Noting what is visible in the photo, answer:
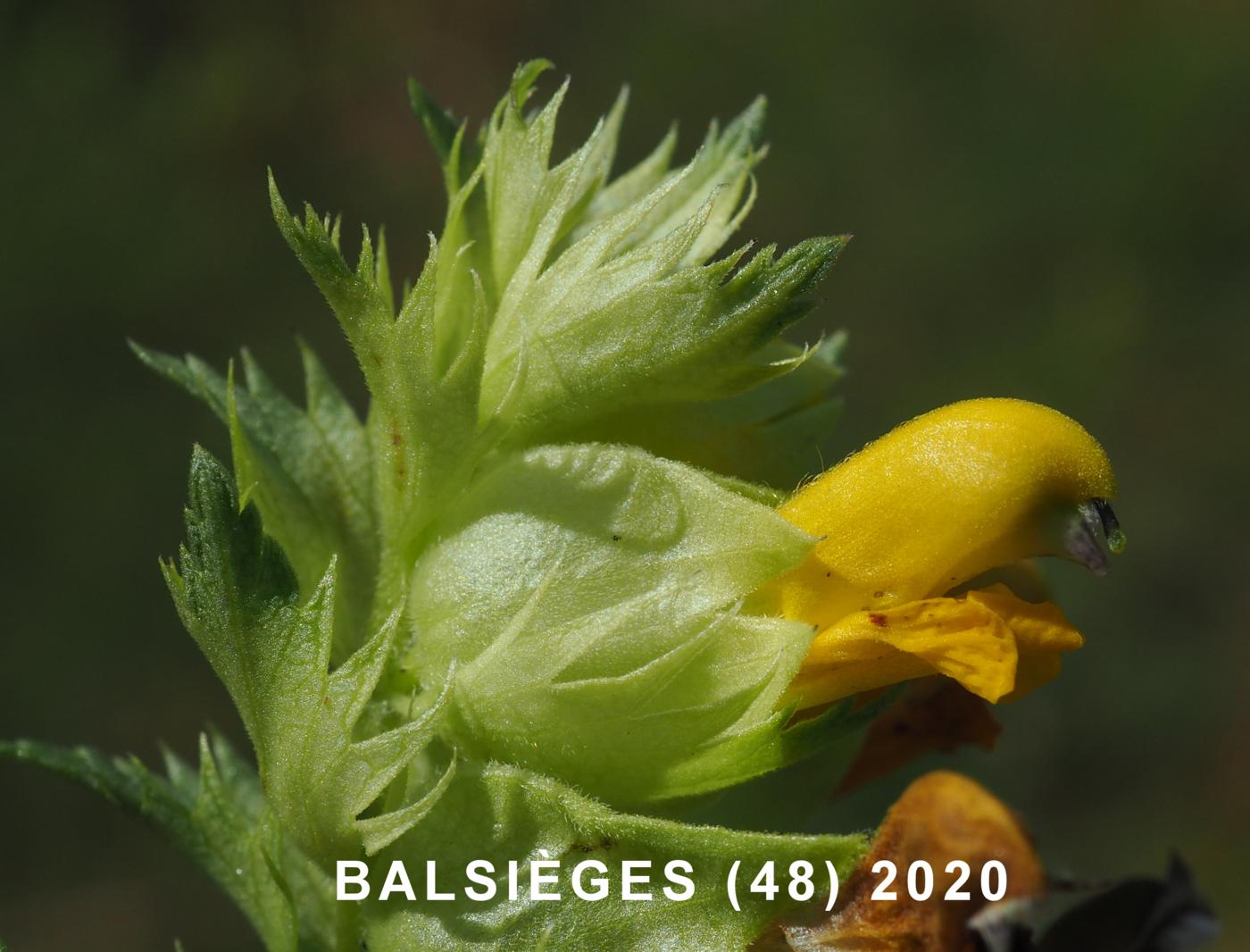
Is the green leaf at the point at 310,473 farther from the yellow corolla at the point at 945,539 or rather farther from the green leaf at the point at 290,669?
the yellow corolla at the point at 945,539

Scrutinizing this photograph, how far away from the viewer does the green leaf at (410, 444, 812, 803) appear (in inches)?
83.3

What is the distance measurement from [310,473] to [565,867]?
0.92 m

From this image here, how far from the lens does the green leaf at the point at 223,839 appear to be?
2.37 metres

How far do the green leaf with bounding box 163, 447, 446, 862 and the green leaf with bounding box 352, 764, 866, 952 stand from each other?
0.14m

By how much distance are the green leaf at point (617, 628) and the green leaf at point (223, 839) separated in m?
0.47

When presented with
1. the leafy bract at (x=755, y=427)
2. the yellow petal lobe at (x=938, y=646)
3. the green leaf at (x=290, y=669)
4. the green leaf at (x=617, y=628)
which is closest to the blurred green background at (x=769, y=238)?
the leafy bract at (x=755, y=427)

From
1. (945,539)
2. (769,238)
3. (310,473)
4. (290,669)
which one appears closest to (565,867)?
(290,669)

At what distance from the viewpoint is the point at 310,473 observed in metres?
2.59

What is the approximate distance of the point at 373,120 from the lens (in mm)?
9281

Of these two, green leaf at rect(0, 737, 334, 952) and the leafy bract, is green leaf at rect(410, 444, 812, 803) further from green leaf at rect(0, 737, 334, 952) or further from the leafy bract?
green leaf at rect(0, 737, 334, 952)

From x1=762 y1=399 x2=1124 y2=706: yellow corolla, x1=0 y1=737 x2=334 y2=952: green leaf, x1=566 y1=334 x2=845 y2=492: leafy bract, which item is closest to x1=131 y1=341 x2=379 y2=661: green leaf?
x1=0 y1=737 x2=334 y2=952: green leaf

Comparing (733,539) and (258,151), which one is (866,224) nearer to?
(258,151)

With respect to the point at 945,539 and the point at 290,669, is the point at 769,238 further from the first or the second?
the point at 290,669

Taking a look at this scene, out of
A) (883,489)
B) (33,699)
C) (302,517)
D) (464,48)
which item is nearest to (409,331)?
(302,517)
